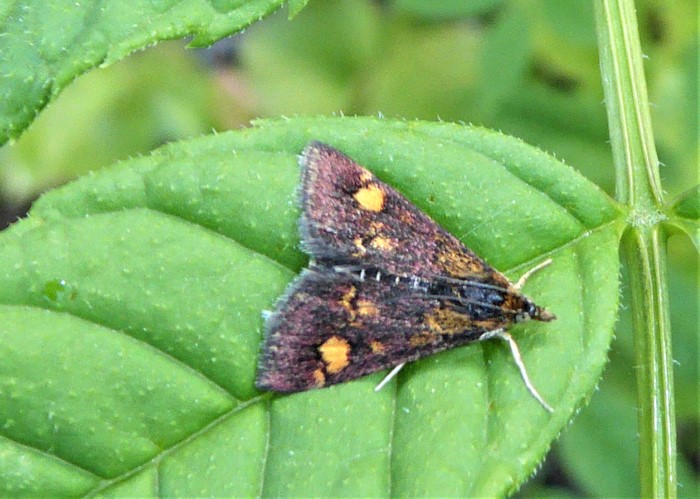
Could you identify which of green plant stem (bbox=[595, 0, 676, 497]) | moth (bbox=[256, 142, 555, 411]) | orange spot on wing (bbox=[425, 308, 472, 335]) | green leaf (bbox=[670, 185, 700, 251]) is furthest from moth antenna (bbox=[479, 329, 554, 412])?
green leaf (bbox=[670, 185, 700, 251])

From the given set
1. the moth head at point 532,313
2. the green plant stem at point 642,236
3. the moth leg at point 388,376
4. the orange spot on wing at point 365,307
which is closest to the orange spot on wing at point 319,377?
the moth leg at point 388,376

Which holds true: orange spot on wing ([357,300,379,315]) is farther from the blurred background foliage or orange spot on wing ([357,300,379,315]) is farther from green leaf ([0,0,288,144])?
the blurred background foliage

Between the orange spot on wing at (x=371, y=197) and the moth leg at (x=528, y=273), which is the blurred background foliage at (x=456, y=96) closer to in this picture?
the moth leg at (x=528, y=273)

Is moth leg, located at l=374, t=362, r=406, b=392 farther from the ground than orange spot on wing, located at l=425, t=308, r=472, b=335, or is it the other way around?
orange spot on wing, located at l=425, t=308, r=472, b=335

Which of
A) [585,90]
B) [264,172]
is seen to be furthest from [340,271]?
[585,90]

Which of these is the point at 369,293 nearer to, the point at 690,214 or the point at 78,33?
the point at 690,214

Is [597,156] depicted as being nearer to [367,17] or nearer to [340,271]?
[367,17]

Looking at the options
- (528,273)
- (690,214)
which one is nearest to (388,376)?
(528,273)
